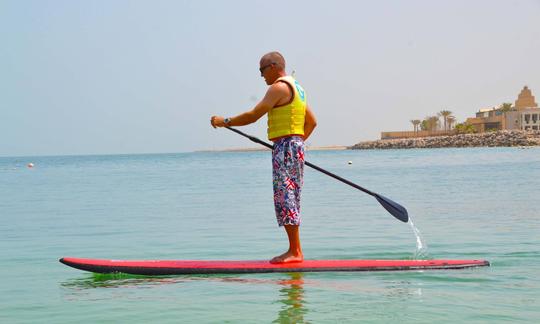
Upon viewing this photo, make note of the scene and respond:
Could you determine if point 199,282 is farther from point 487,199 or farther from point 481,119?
point 481,119

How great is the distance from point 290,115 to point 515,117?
130 meters

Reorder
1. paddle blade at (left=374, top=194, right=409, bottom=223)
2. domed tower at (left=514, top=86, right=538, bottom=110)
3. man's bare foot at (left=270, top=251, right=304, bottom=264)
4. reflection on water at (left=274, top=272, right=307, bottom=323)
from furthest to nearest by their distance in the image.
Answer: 1. domed tower at (left=514, top=86, right=538, bottom=110)
2. paddle blade at (left=374, top=194, right=409, bottom=223)
3. man's bare foot at (left=270, top=251, right=304, bottom=264)
4. reflection on water at (left=274, top=272, right=307, bottom=323)

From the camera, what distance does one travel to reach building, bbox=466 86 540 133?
128 m

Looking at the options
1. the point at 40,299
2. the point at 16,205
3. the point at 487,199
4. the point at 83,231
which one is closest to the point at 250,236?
the point at 83,231

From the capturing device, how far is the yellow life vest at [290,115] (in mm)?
6969

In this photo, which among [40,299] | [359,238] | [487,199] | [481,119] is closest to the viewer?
[40,299]

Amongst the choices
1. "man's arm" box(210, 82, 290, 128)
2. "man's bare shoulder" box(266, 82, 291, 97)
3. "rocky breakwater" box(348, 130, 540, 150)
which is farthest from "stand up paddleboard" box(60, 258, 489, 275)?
"rocky breakwater" box(348, 130, 540, 150)

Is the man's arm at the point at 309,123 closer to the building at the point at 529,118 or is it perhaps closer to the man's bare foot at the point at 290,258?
the man's bare foot at the point at 290,258

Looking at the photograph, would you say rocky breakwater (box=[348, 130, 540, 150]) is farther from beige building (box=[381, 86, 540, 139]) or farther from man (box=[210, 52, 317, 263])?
man (box=[210, 52, 317, 263])

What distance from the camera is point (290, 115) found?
697cm

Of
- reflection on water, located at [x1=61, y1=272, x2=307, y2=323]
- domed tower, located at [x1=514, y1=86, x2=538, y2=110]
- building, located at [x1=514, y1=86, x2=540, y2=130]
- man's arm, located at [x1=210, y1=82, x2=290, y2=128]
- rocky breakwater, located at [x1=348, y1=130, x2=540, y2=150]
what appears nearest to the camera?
reflection on water, located at [x1=61, y1=272, x2=307, y2=323]

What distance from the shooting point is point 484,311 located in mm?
5832

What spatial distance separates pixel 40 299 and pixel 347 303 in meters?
2.74

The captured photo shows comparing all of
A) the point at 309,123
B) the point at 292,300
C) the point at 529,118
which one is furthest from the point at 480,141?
Answer: the point at 292,300
